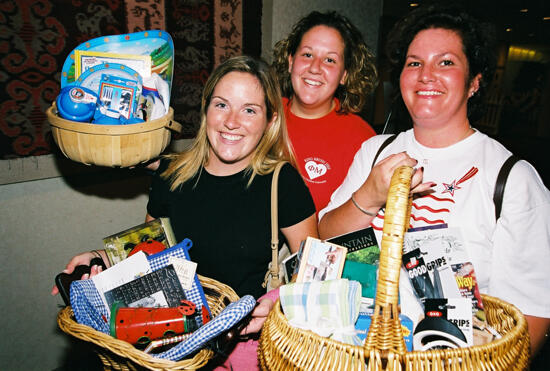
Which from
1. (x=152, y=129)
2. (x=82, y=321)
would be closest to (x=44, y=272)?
(x=82, y=321)

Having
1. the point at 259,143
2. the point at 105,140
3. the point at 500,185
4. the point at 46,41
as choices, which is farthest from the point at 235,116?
the point at 46,41

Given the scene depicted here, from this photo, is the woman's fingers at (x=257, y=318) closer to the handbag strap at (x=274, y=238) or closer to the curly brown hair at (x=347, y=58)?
the handbag strap at (x=274, y=238)

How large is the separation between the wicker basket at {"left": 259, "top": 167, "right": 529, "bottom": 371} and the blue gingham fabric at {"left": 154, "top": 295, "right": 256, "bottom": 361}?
4.3 inches

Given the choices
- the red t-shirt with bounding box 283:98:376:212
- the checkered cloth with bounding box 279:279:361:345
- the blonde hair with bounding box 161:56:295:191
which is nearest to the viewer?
the checkered cloth with bounding box 279:279:361:345

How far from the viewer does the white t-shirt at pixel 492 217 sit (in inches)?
40.5

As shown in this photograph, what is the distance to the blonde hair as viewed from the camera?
1.44m

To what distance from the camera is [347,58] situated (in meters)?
1.90

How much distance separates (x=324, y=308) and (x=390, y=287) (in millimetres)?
186

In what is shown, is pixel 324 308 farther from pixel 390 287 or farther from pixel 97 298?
pixel 97 298

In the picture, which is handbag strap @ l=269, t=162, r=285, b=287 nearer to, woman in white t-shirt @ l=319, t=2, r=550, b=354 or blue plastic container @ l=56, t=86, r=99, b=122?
woman in white t-shirt @ l=319, t=2, r=550, b=354

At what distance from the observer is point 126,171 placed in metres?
2.21

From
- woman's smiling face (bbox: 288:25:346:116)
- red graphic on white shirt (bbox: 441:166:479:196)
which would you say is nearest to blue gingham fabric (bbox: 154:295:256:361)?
red graphic on white shirt (bbox: 441:166:479:196)

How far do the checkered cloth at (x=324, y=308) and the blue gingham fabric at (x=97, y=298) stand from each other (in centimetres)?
39

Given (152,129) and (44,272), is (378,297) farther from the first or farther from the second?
(44,272)
